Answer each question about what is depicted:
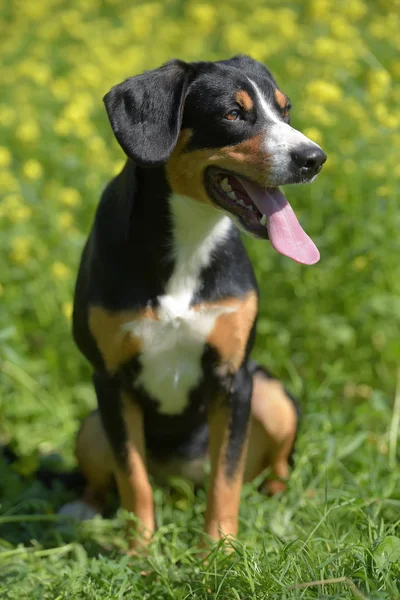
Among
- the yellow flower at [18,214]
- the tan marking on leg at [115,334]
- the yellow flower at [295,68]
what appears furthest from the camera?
the yellow flower at [295,68]

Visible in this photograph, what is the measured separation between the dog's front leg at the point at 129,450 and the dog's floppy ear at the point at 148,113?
0.91 metres

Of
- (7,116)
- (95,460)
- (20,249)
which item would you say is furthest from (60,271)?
(7,116)

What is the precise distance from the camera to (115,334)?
2893mm

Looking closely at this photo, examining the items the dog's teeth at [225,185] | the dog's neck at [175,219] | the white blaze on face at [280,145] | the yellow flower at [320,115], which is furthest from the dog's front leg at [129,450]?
the yellow flower at [320,115]

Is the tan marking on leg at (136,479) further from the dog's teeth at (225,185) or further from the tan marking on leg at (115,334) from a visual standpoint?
the dog's teeth at (225,185)

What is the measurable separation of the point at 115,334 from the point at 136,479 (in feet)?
2.01

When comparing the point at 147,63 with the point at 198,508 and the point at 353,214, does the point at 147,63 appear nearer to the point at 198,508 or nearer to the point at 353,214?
the point at 353,214

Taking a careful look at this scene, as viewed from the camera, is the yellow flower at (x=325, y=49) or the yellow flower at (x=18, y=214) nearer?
the yellow flower at (x=18, y=214)

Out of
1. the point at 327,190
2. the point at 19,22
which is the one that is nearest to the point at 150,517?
the point at 327,190

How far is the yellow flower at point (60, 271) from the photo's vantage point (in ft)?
14.5

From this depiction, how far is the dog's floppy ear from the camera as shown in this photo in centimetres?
264

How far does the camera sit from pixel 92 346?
9.87 feet

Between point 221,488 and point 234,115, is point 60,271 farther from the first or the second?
point 234,115

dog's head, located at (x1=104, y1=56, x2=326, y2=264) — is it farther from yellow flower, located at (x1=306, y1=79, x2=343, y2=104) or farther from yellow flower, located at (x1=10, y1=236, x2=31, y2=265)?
yellow flower, located at (x1=10, y1=236, x2=31, y2=265)
